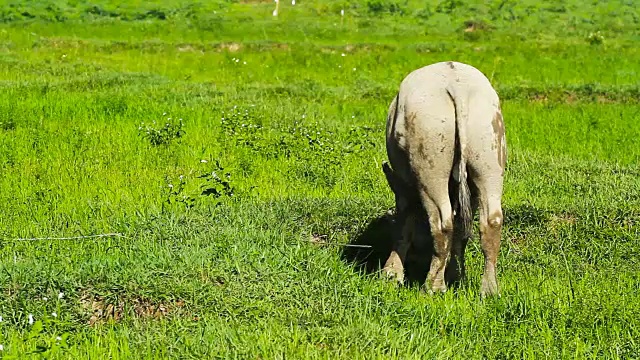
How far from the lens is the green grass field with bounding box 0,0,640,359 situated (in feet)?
14.6

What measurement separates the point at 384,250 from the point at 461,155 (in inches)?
65.5

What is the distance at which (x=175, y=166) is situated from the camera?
8.55 metres

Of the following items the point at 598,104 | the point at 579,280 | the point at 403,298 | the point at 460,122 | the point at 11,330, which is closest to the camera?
the point at 11,330

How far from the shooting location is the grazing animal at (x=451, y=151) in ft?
16.3

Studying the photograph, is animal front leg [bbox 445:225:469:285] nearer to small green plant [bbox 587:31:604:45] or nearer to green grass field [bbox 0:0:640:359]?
green grass field [bbox 0:0:640:359]

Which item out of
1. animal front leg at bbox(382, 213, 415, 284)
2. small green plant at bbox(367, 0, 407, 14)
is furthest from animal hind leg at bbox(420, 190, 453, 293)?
small green plant at bbox(367, 0, 407, 14)

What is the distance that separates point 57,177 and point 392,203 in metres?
3.17

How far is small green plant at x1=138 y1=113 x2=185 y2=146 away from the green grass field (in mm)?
26

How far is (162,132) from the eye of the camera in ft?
30.5

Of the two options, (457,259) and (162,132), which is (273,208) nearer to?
(457,259)

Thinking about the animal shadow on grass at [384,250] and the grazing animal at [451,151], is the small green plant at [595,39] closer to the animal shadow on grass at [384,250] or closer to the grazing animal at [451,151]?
the animal shadow on grass at [384,250]

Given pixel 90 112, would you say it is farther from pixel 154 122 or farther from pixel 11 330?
pixel 11 330

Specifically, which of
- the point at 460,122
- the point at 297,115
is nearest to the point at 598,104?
the point at 297,115

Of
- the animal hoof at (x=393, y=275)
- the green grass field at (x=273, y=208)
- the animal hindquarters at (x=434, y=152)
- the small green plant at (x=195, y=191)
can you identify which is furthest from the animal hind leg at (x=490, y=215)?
the small green plant at (x=195, y=191)
